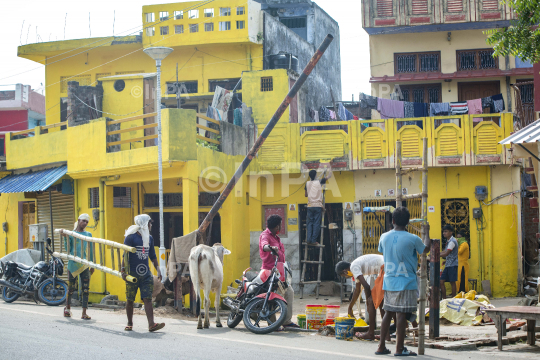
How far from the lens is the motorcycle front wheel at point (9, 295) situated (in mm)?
14789

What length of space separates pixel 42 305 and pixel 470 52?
1582cm

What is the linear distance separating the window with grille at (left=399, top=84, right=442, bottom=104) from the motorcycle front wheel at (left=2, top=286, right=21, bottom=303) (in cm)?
1389

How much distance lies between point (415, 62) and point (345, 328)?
1500 cm

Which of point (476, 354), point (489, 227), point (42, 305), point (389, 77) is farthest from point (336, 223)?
point (476, 354)

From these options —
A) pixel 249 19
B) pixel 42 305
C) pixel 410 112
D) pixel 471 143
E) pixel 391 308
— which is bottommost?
pixel 42 305

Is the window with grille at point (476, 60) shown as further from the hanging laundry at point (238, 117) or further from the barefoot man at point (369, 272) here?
the barefoot man at point (369, 272)

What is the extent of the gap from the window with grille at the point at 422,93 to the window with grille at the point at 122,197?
10.1m

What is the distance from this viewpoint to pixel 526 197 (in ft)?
66.5

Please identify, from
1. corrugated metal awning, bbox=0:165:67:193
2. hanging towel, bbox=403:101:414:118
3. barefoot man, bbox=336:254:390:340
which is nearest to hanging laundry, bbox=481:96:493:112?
hanging towel, bbox=403:101:414:118

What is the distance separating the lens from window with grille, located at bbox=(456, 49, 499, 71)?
2197cm

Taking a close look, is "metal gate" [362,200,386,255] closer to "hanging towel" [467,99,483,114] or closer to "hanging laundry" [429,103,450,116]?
"hanging laundry" [429,103,450,116]

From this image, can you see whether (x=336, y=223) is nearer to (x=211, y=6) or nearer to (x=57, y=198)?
(x=57, y=198)

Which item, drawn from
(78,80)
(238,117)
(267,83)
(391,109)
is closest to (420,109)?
(391,109)

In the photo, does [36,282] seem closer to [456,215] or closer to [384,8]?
[456,215]
